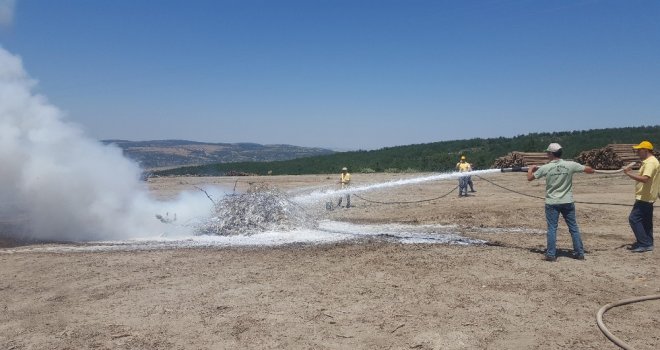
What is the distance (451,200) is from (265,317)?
13.7 meters

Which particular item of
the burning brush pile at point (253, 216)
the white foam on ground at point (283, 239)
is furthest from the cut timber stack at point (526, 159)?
the burning brush pile at point (253, 216)

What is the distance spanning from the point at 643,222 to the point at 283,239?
7.13 metres

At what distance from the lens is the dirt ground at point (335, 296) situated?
512 centimetres

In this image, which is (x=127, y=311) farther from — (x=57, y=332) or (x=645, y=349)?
(x=645, y=349)

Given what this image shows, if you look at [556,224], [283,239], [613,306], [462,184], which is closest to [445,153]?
[462,184]

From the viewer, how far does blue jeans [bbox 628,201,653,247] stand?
27.1ft

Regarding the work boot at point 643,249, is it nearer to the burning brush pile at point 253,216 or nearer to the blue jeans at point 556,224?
the blue jeans at point 556,224

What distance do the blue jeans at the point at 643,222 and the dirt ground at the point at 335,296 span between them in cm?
29

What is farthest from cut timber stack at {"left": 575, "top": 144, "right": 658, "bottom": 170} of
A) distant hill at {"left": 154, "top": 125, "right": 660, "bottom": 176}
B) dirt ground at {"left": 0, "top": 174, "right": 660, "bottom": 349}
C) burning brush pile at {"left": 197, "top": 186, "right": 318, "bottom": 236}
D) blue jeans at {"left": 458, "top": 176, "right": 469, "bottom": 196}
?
burning brush pile at {"left": 197, "top": 186, "right": 318, "bottom": 236}

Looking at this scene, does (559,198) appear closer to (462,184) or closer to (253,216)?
(253,216)

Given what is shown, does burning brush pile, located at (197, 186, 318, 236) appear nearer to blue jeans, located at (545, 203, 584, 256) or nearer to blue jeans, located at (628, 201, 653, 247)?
blue jeans, located at (545, 203, 584, 256)

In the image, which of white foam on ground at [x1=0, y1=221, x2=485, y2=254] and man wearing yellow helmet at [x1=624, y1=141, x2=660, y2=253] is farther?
white foam on ground at [x1=0, y1=221, x2=485, y2=254]

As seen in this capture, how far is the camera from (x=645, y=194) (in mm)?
8133

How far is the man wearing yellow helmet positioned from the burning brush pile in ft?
23.2
